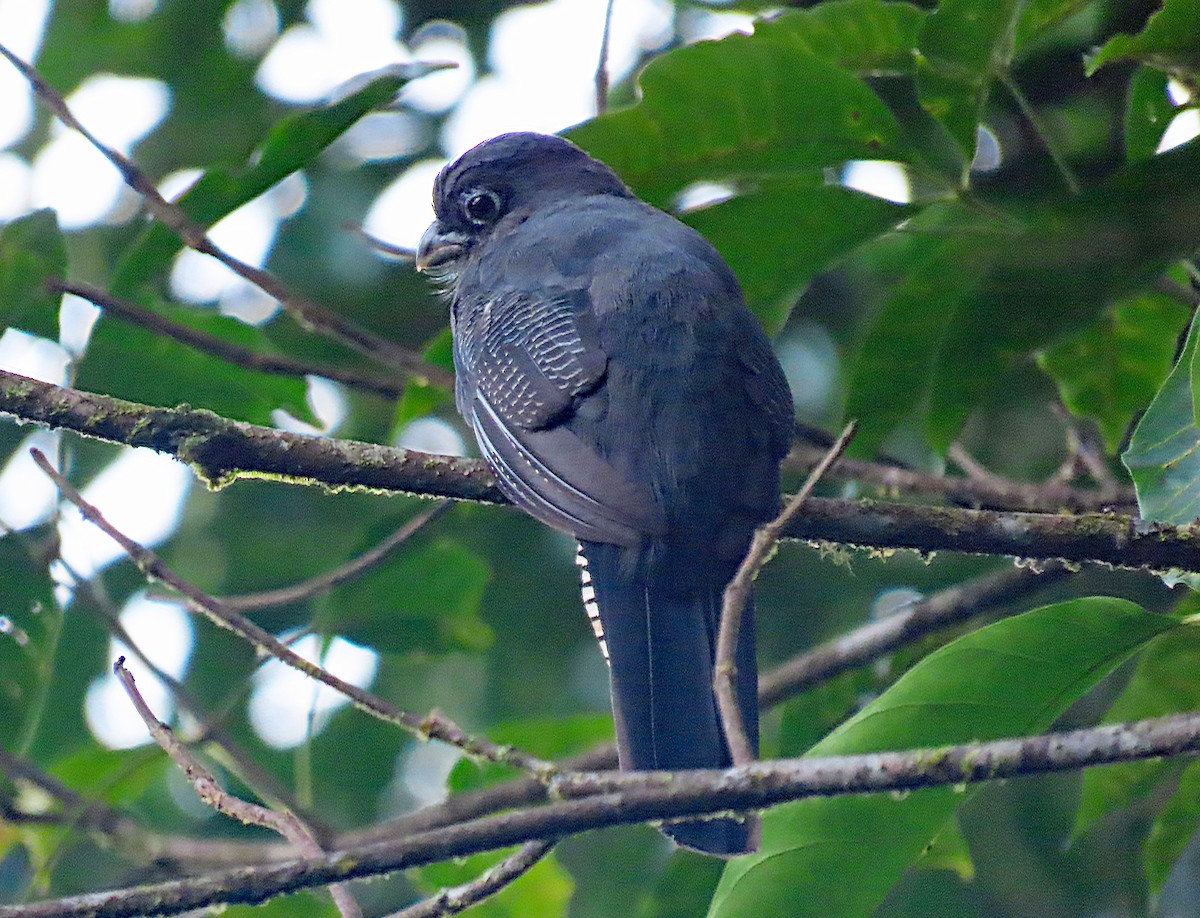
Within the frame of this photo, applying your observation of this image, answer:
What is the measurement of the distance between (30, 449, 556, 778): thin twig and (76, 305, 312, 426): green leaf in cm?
122

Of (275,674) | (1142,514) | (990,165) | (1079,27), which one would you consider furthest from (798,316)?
(1142,514)

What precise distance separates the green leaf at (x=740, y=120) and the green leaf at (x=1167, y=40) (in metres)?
0.54

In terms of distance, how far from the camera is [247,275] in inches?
126

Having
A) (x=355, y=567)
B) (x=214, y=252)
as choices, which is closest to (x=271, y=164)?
(x=214, y=252)

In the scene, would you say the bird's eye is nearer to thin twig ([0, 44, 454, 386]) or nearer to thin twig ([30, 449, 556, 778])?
thin twig ([0, 44, 454, 386])

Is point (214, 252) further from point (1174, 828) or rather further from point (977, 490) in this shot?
point (1174, 828)

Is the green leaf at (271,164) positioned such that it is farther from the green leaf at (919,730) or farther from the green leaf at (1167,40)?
the green leaf at (919,730)

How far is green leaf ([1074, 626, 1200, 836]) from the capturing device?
2.99 meters

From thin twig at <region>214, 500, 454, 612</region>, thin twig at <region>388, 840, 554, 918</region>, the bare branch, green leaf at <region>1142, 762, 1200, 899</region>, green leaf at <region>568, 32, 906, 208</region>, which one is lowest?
green leaf at <region>1142, 762, 1200, 899</region>

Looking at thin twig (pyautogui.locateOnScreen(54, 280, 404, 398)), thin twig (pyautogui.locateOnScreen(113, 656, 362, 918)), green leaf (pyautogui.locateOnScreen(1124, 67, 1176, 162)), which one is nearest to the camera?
thin twig (pyautogui.locateOnScreen(113, 656, 362, 918))

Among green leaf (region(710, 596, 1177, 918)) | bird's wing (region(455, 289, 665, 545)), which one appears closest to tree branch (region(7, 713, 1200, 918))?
green leaf (region(710, 596, 1177, 918))

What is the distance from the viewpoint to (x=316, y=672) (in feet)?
6.65

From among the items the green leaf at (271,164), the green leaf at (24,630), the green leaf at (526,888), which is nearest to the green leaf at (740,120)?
the green leaf at (271,164)

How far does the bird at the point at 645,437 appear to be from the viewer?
2721mm
